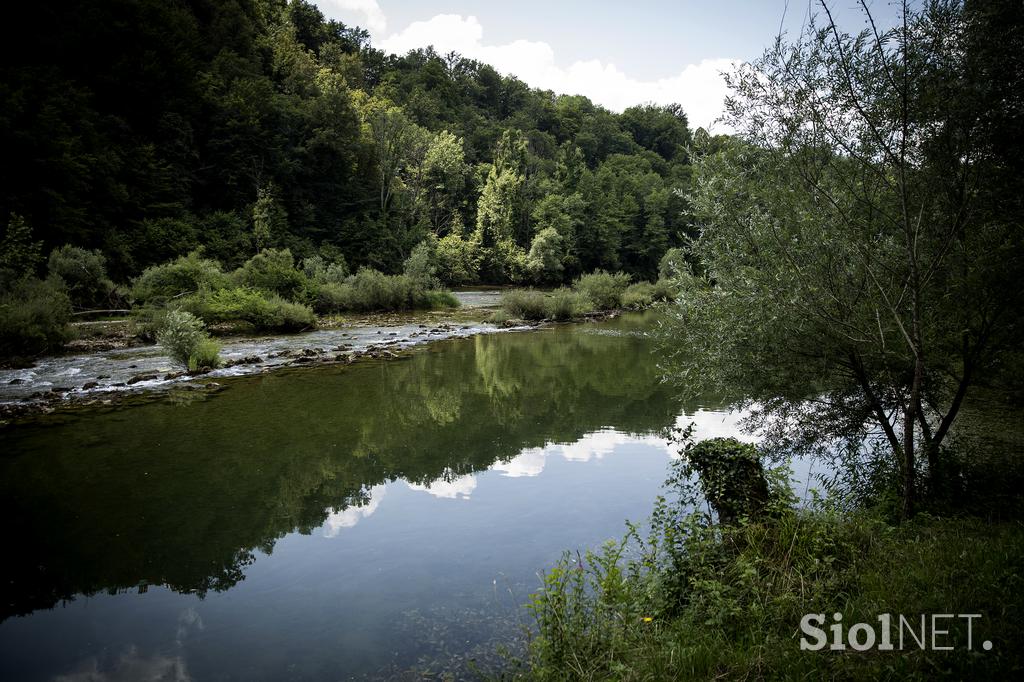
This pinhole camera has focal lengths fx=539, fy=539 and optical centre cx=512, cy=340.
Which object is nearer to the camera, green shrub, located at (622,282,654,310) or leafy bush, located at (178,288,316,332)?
leafy bush, located at (178,288,316,332)

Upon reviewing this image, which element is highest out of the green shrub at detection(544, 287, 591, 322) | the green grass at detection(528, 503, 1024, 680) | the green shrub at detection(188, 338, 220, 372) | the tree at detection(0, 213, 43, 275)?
the tree at detection(0, 213, 43, 275)

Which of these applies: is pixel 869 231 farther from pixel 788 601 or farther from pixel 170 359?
pixel 170 359

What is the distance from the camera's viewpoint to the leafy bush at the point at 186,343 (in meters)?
18.0

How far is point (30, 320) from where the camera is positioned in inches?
773

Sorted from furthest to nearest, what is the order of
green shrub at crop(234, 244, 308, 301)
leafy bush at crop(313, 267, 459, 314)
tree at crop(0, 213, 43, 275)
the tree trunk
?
leafy bush at crop(313, 267, 459, 314) < green shrub at crop(234, 244, 308, 301) < tree at crop(0, 213, 43, 275) < the tree trunk

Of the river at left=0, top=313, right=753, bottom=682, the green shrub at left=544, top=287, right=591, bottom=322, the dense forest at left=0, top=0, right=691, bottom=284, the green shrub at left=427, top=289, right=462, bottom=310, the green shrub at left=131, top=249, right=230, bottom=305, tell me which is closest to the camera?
the river at left=0, top=313, right=753, bottom=682

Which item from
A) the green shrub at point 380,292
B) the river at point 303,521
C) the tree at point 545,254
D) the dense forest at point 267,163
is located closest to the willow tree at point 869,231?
the river at point 303,521

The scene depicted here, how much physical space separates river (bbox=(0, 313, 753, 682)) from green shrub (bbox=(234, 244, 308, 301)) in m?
18.2

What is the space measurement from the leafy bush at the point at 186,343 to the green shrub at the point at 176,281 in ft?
38.1

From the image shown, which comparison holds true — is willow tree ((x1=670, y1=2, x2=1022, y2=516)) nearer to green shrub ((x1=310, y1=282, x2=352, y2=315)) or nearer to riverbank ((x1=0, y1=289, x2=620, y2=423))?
riverbank ((x1=0, y1=289, x2=620, y2=423))

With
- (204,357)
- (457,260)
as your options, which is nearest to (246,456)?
(204,357)

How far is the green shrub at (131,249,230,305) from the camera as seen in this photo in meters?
28.7

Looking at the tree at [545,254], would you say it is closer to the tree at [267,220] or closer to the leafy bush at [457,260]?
the leafy bush at [457,260]

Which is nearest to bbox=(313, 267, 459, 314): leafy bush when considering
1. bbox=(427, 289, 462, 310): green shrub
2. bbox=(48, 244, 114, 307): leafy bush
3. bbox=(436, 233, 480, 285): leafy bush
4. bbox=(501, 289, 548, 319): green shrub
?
bbox=(427, 289, 462, 310): green shrub
